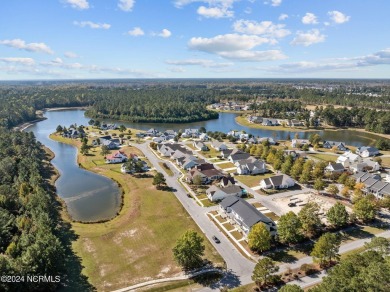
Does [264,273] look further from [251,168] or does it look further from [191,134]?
[191,134]

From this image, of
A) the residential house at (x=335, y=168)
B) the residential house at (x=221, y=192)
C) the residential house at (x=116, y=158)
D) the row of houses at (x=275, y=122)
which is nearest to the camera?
the residential house at (x=221, y=192)

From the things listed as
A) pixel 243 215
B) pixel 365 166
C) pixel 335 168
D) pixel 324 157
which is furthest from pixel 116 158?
pixel 365 166

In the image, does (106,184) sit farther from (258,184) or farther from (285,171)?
(285,171)

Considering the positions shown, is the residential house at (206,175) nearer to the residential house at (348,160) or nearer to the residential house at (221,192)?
the residential house at (221,192)

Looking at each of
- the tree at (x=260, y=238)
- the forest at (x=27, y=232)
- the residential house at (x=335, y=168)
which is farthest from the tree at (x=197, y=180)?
the residential house at (x=335, y=168)

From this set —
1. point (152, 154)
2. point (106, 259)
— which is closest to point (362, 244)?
point (106, 259)
